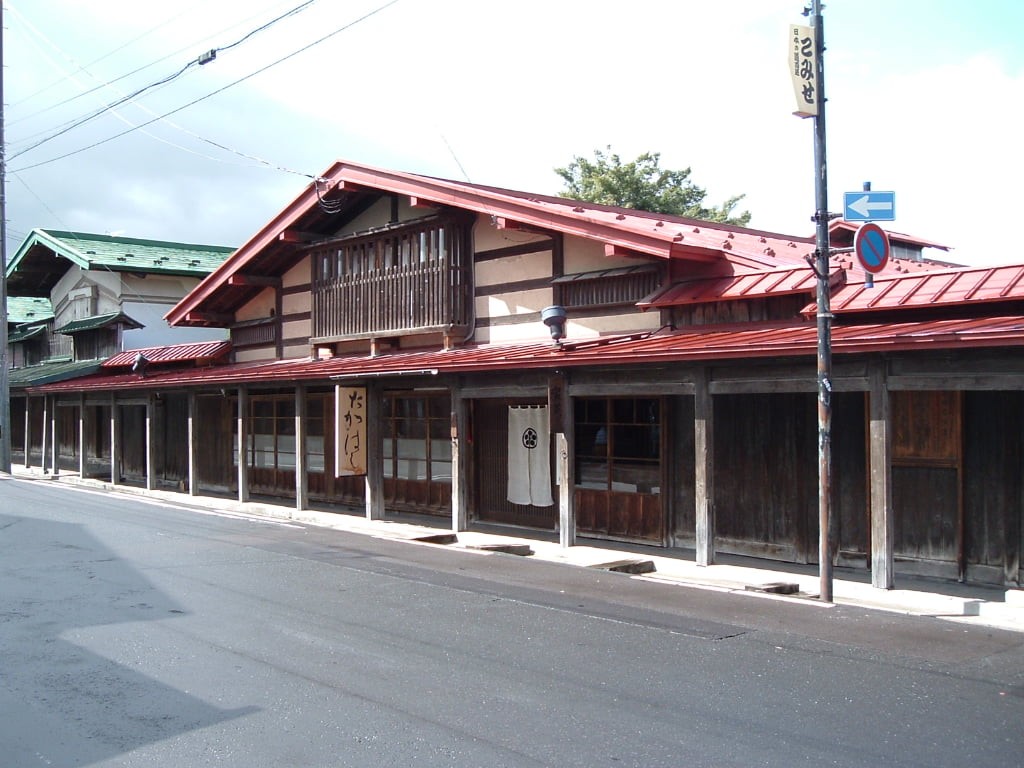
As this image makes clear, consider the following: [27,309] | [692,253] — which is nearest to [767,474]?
[692,253]

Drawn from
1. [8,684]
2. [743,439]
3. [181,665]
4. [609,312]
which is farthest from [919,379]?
[8,684]

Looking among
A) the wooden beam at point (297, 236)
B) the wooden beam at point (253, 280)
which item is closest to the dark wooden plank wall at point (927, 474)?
the wooden beam at point (297, 236)

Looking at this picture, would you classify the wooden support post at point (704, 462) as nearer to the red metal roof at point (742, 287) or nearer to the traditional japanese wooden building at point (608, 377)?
the traditional japanese wooden building at point (608, 377)

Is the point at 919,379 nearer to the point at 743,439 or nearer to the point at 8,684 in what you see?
the point at 743,439

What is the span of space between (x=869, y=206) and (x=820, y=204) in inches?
18.4

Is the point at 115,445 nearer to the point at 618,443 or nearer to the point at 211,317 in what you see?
the point at 211,317

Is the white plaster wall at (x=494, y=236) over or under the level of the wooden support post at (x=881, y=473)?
over

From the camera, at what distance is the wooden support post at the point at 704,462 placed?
1138cm

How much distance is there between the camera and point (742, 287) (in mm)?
12656

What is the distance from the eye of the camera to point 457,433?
15.0m

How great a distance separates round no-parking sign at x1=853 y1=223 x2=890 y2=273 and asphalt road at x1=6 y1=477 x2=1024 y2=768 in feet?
11.4

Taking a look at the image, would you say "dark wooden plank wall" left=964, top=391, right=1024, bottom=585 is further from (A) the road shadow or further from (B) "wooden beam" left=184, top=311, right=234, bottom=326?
(B) "wooden beam" left=184, top=311, right=234, bottom=326

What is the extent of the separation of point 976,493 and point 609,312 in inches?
228

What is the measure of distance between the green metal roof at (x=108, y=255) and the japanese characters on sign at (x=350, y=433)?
1620 cm
